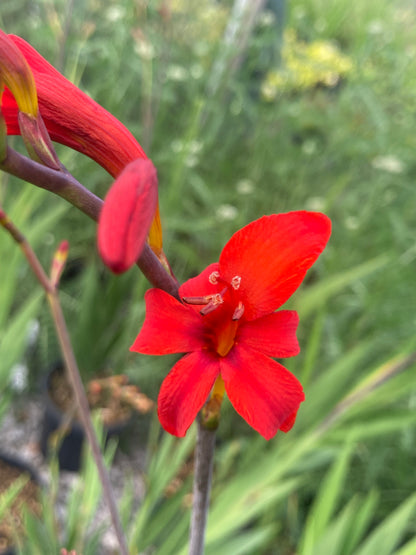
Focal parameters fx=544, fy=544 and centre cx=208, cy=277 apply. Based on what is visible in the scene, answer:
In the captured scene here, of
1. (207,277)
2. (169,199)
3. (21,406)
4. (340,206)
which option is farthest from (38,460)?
(207,277)

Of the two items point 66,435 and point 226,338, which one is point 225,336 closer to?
point 226,338

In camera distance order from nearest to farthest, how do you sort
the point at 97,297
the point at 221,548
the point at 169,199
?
1. the point at 221,548
2. the point at 169,199
3. the point at 97,297

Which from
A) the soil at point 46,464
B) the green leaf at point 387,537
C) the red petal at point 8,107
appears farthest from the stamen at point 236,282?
the soil at point 46,464

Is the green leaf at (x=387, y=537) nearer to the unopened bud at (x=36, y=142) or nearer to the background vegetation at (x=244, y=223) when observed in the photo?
the background vegetation at (x=244, y=223)

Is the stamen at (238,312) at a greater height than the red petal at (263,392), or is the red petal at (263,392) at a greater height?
the stamen at (238,312)

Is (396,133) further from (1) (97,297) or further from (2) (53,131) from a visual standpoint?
(2) (53,131)

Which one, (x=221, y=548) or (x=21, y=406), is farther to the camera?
(x=21, y=406)

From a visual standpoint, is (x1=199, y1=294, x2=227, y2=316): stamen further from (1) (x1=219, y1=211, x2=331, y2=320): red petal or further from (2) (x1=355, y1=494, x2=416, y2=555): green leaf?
(2) (x1=355, y1=494, x2=416, y2=555): green leaf
